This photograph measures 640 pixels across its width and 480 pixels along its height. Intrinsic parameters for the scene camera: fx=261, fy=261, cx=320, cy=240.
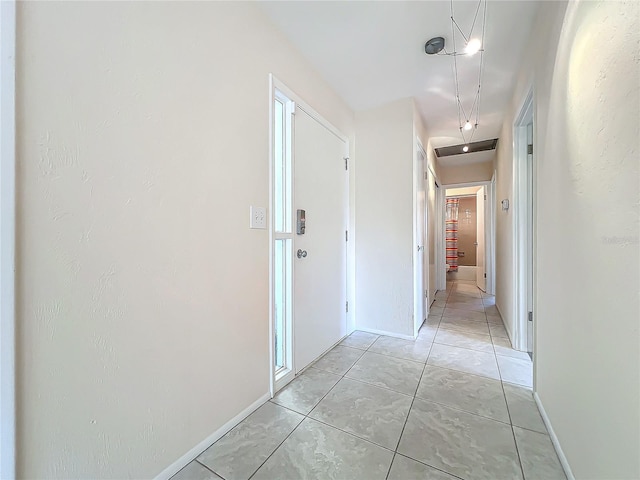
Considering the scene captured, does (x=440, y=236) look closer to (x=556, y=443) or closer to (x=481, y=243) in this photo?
(x=481, y=243)

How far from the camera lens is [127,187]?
0.96 meters

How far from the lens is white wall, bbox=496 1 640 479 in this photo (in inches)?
28.0

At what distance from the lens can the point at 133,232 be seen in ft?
3.22

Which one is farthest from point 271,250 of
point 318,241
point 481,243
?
point 481,243

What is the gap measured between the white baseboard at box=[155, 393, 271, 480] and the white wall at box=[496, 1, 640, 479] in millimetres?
1469

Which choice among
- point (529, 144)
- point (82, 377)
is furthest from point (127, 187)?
point (529, 144)

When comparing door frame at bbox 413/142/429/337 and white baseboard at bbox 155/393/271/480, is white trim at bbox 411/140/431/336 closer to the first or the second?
door frame at bbox 413/142/429/337

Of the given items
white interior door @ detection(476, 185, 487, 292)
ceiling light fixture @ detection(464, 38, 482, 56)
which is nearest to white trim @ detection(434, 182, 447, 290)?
white interior door @ detection(476, 185, 487, 292)

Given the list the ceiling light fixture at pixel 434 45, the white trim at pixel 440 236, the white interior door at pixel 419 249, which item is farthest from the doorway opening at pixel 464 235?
the ceiling light fixture at pixel 434 45

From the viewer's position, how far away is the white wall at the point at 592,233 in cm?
71

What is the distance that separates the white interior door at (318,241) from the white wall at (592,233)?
1.46 meters

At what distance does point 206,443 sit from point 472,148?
4.65 metres

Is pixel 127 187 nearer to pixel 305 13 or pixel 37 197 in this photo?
pixel 37 197

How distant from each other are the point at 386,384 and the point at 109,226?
1.82 metres
